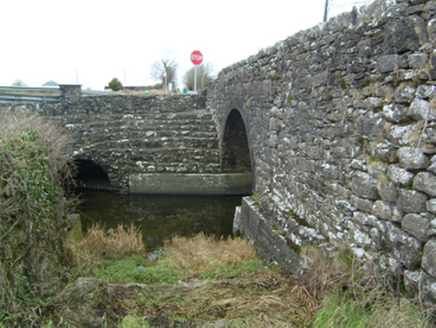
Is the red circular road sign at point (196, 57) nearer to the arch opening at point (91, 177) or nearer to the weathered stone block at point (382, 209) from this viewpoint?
the arch opening at point (91, 177)

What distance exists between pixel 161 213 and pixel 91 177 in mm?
4486

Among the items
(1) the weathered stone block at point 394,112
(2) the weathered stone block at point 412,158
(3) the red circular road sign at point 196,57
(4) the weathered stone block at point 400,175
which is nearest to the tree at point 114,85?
(3) the red circular road sign at point 196,57

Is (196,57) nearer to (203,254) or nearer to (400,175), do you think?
(203,254)

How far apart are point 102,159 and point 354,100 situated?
10384mm

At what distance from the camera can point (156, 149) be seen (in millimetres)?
12906

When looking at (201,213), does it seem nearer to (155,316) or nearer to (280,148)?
(280,148)

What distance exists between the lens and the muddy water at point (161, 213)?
9172 millimetres

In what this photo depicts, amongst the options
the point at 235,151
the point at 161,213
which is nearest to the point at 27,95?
the point at 161,213

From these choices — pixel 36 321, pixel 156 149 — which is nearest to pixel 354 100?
pixel 36 321

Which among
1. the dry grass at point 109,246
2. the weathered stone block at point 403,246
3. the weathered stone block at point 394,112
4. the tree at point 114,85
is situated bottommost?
the dry grass at point 109,246

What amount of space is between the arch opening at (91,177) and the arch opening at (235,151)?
14.5ft

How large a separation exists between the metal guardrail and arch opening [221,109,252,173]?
26.4 ft

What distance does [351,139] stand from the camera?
3.78 m

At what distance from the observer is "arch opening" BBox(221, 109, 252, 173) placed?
11938 mm
